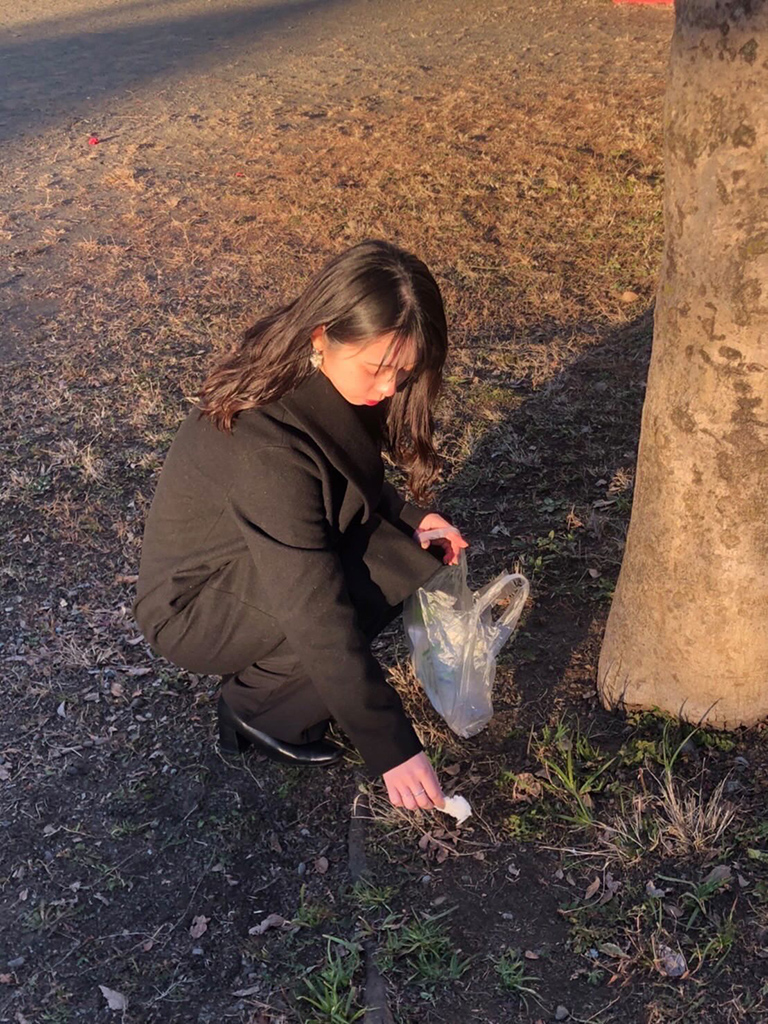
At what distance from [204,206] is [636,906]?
5.33 meters

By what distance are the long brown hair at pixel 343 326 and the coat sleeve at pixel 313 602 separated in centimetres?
17

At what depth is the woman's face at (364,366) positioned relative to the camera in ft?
6.80

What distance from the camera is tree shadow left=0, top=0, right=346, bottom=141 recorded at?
899cm

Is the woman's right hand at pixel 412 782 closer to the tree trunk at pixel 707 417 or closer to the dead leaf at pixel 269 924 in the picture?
the dead leaf at pixel 269 924

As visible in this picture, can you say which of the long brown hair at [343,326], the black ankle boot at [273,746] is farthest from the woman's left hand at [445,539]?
the black ankle boot at [273,746]

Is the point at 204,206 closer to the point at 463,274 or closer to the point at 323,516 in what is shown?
the point at 463,274

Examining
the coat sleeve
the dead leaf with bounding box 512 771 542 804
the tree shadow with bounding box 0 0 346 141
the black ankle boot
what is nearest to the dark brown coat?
the coat sleeve

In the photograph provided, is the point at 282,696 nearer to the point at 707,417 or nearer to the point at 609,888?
the point at 609,888

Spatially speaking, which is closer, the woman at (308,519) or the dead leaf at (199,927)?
the woman at (308,519)

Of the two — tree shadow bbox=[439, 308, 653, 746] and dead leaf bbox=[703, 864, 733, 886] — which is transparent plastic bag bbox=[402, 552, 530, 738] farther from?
dead leaf bbox=[703, 864, 733, 886]

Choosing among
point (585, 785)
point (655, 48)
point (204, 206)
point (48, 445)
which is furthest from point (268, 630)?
point (655, 48)

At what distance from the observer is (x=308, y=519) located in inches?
81.8

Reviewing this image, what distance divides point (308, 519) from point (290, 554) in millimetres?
87

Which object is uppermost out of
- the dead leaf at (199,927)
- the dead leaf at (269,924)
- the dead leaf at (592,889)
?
the dead leaf at (592,889)
